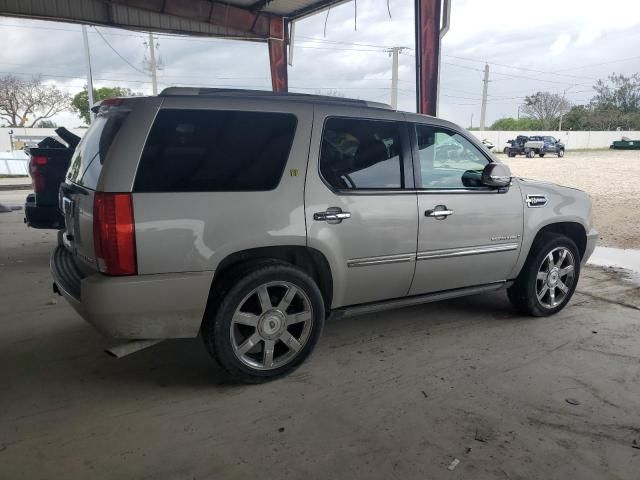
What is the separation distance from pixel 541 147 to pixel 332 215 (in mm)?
38938

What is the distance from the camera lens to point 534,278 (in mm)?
4418

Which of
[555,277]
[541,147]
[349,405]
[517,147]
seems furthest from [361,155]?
[517,147]

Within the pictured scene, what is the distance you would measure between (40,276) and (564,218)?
575cm

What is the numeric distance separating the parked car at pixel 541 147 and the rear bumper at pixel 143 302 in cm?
3933

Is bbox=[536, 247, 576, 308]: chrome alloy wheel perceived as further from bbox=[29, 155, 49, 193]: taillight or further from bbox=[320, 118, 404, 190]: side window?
bbox=[29, 155, 49, 193]: taillight

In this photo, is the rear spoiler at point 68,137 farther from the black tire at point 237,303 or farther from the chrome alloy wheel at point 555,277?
the chrome alloy wheel at point 555,277

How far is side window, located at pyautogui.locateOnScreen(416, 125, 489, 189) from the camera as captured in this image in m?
3.79

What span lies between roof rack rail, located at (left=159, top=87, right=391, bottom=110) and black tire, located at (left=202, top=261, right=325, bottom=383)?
1.13 meters

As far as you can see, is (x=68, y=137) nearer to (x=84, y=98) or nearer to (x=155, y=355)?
(x=155, y=355)

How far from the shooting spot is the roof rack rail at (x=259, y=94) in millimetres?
3014

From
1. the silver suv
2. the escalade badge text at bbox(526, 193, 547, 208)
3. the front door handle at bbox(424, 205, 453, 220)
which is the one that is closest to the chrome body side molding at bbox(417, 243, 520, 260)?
the silver suv

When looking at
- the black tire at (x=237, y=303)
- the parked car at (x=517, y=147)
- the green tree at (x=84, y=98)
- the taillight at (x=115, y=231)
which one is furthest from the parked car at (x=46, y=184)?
the green tree at (x=84, y=98)

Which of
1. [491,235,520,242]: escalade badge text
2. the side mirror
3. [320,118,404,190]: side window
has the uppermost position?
[320,118,404,190]: side window

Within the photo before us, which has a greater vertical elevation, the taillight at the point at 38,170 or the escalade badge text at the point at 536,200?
the taillight at the point at 38,170
